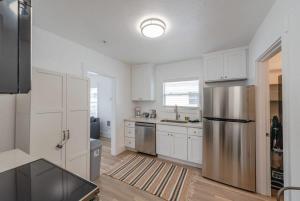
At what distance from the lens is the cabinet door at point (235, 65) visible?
8.91 ft

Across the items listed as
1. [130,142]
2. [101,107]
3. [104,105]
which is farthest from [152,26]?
[101,107]

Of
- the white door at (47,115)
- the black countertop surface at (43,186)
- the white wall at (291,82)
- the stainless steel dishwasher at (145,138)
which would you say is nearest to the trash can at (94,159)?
the white door at (47,115)

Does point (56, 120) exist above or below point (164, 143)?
above

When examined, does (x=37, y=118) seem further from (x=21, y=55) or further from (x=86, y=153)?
(x=21, y=55)

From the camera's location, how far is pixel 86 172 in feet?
7.47

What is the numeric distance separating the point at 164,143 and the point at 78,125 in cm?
202

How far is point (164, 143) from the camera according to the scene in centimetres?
341

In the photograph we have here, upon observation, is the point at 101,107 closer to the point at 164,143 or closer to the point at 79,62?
the point at 79,62

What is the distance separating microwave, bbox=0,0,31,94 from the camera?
1.84ft

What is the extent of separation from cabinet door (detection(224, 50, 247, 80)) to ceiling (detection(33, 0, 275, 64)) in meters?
0.18

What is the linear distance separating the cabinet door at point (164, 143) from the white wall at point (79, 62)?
1.08m

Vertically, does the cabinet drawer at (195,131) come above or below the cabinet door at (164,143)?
above

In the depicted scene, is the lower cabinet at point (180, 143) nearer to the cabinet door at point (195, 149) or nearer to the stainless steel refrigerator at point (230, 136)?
the cabinet door at point (195, 149)

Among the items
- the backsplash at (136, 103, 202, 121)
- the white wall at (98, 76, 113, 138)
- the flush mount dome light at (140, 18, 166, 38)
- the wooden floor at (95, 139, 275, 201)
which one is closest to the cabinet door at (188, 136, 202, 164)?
the wooden floor at (95, 139, 275, 201)
